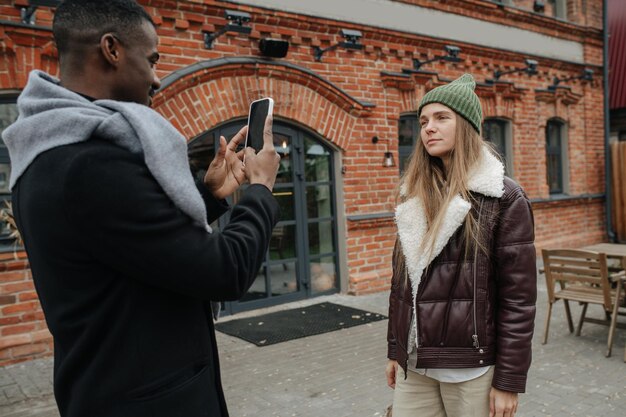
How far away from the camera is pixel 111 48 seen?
4.47ft

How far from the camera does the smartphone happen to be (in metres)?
1.65

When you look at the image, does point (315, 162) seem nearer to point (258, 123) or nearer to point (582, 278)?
point (582, 278)

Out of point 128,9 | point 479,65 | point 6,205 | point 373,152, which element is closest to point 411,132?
point 373,152

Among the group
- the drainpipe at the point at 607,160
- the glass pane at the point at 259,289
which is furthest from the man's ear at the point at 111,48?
the drainpipe at the point at 607,160

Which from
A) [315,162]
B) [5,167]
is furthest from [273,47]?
[5,167]

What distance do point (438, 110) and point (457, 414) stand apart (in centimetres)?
134

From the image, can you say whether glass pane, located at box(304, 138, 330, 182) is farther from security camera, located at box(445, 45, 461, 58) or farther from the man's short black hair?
the man's short black hair

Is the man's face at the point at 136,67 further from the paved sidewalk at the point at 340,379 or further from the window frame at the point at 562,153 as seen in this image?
the window frame at the point at 562,153

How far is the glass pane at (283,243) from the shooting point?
7477 millimetres

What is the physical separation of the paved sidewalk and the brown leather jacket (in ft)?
6.46

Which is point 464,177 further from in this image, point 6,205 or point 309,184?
point 309,184

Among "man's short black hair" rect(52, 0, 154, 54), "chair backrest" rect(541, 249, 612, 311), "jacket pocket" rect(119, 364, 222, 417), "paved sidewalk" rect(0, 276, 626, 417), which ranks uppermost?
"man's short black hair" rect(52, 0, 154, 54)

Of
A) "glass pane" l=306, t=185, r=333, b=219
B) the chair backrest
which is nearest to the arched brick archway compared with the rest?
"glass pane" l=306, t=185, r=333, b=219

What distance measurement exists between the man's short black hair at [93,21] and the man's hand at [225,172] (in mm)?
490
